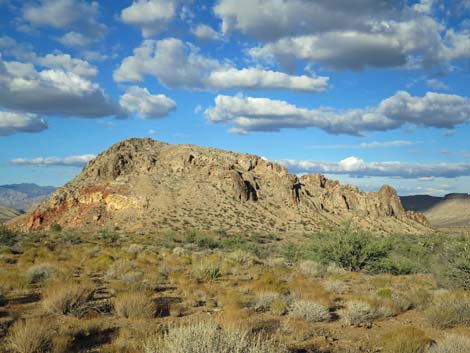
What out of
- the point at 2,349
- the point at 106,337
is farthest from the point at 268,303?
the point at 2,349

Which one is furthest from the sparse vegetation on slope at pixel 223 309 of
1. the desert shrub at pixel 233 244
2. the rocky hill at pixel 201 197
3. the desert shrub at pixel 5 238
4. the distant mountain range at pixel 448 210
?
the distant mountain range at pixel 448 210

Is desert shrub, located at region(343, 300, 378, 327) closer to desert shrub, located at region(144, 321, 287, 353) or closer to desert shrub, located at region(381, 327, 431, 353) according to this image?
desert shrub, located at region(381, 327, 431, 353)

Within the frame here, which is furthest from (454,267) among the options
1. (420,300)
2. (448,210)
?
(448,210)

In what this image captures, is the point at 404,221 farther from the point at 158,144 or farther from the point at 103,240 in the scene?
the point at 103,240

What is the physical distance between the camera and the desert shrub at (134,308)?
10.8 metres

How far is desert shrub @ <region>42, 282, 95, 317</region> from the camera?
10.9 meters

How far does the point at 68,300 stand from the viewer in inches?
441

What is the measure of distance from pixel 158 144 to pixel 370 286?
79.0 metres

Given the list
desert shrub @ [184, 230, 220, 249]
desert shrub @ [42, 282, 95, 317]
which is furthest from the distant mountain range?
desert shrub @ [42, 282, 95, 317]

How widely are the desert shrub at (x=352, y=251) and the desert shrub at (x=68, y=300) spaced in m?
16.5

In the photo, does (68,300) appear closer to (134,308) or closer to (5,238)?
(134,308)

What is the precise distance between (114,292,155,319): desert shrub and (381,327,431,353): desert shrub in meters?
6.12

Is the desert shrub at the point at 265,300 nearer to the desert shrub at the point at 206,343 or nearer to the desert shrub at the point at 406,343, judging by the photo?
the desert shrub at the point at 406,343

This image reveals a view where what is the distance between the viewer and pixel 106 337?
8.99 metres
